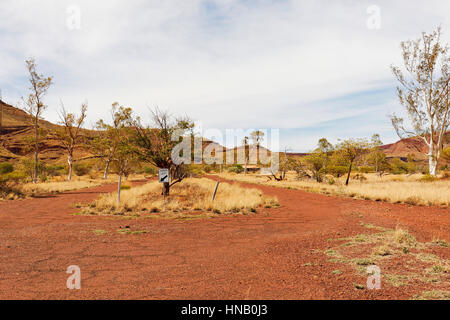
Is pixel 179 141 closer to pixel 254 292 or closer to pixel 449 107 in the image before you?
pixel 254 292

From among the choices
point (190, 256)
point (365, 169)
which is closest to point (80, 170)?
point (190, 256)

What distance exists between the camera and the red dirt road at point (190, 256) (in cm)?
398

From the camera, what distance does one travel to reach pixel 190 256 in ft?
19.5

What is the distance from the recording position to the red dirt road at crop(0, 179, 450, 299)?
13.1 feet

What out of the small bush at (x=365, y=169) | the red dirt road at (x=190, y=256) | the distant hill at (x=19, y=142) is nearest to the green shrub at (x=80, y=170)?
the distant hill at (x=19, y=142)

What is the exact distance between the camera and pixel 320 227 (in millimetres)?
9109

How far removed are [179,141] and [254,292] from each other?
12906 mm

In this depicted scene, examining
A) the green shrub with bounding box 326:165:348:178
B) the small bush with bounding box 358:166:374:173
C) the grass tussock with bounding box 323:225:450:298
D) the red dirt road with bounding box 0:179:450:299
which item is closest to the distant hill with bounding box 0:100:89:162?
the green shrub with bounding box 326:165:348:178

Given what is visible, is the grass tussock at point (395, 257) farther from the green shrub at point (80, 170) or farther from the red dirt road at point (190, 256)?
the green shrub at point (80, 170)

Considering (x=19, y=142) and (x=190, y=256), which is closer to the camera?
(x=190, y=256)

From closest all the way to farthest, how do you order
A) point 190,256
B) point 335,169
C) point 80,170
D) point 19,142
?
point 190,256 < point 335,169 < point 80,170 < point 19,142

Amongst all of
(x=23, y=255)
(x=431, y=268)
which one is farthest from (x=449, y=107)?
(x=23, y=255)

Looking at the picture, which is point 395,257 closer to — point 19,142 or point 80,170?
point 80,170

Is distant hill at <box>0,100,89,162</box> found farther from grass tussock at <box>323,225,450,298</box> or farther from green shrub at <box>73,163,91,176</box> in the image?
grass tussock at <box>323,225,450,298</box>
